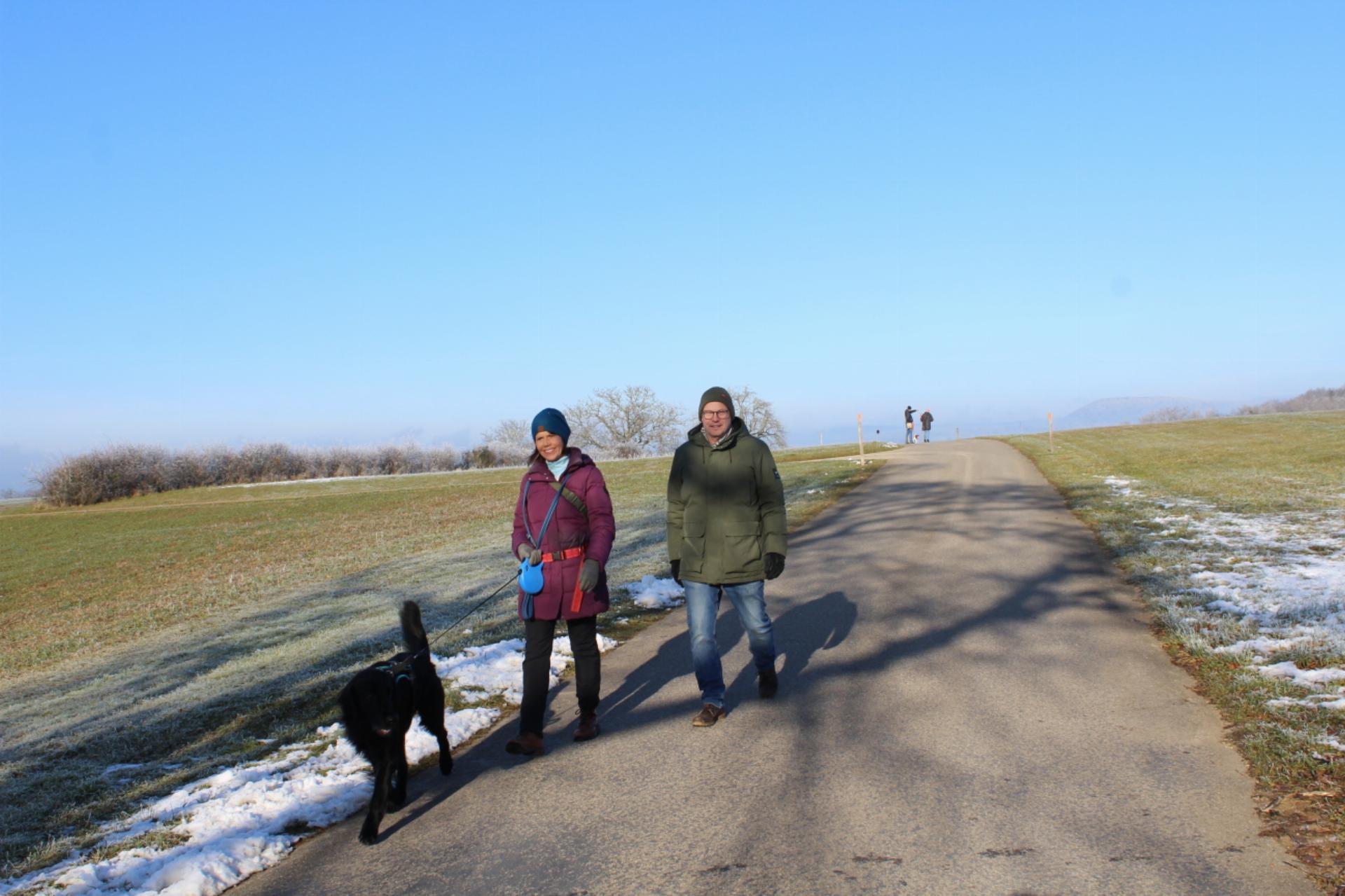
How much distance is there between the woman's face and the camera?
5535 millimetres

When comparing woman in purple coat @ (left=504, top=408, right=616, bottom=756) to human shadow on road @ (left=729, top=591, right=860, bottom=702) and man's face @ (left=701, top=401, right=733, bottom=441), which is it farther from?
human shadow on road @ (left=729, top=591, right=860, bottom=702)

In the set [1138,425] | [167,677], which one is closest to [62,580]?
[167,677]

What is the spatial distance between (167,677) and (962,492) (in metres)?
15.7

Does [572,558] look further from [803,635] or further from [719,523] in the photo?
[803,635]

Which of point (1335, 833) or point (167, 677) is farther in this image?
point (167, 677)

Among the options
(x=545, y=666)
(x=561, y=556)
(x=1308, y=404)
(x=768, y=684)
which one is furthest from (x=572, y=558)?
(x=1308, y=404)

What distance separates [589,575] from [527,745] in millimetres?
1093

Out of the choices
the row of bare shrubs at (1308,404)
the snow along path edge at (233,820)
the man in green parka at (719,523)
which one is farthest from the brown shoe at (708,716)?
the row of bare shrubs at (1308,404)

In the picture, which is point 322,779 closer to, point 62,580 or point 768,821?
point 768,821

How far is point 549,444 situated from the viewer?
5559 mm

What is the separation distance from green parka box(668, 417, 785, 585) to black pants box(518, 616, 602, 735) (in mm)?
825

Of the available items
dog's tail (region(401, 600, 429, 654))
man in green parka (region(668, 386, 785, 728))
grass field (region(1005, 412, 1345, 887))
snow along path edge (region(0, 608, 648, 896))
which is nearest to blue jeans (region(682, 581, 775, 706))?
man in green parka (region(668, 386, 785, 728))

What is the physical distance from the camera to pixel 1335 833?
3.86m

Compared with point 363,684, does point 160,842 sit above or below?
below
